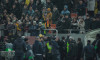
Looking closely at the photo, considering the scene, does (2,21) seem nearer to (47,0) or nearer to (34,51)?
(47,0)

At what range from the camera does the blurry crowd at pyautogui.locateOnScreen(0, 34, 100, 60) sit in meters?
19.0

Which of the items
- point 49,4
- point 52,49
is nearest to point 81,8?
point 49,4

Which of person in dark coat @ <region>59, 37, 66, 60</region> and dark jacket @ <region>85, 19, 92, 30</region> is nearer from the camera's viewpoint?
person in dark coat @ <region>59, 37, 66, 60</region>

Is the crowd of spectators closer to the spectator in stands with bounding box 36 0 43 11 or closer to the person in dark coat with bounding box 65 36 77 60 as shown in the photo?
the spectator in stands with bounding box 36 0 43 11

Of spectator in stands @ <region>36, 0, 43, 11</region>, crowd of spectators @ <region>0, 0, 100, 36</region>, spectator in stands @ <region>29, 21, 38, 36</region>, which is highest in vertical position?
spectator in stands @ <region>36, 0, 43, 11</region>

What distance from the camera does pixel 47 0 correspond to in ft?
90.4

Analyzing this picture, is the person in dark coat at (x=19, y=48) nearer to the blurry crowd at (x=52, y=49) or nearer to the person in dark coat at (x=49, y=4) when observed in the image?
the blurry crowd at (x=52, y=49)

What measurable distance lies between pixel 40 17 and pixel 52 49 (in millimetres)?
6852

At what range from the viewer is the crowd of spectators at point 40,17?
79.0 ft

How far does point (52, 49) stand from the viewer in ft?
65.4

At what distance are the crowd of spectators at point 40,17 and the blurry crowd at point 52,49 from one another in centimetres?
253

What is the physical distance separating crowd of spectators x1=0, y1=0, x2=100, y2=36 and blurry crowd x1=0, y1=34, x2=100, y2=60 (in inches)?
99.6

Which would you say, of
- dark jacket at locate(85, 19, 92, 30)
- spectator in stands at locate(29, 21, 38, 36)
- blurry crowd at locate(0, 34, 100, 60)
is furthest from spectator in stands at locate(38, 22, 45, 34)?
dark jacket at locate(85, 19, 92, 30)

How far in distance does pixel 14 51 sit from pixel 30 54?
1.27 m
